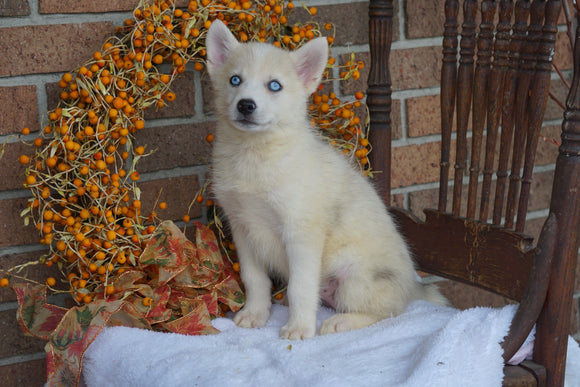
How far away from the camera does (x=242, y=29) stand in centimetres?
160

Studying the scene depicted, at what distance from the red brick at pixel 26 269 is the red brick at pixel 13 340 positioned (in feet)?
0.16

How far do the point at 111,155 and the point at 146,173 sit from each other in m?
0.26

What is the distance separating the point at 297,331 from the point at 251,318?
0.50 ft

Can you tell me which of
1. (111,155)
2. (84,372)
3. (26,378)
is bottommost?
(26,378)

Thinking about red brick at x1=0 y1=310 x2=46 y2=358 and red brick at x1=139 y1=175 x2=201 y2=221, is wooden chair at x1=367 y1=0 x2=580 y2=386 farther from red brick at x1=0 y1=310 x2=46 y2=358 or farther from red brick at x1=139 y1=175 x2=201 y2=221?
red brick at x1=0 y1=310 x2=46 y2=358

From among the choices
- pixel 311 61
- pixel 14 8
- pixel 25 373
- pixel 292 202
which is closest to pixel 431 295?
pixel 292 202

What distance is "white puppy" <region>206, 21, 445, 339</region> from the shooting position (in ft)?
4.59

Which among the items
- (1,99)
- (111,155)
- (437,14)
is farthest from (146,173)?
(437,14)

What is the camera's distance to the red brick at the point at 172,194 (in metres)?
1.66

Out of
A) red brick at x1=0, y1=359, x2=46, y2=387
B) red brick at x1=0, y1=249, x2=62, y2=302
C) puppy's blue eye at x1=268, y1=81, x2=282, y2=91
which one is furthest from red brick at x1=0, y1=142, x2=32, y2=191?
puppy's blue eye at x1=268, y1=81, x2=282, y2=91

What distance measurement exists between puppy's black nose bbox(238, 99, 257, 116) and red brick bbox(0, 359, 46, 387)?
0.87 m

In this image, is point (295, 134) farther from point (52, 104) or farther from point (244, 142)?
point (52, 104)

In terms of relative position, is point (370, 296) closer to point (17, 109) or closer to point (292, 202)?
point (292, 202)

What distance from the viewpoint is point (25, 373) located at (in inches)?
63.3
